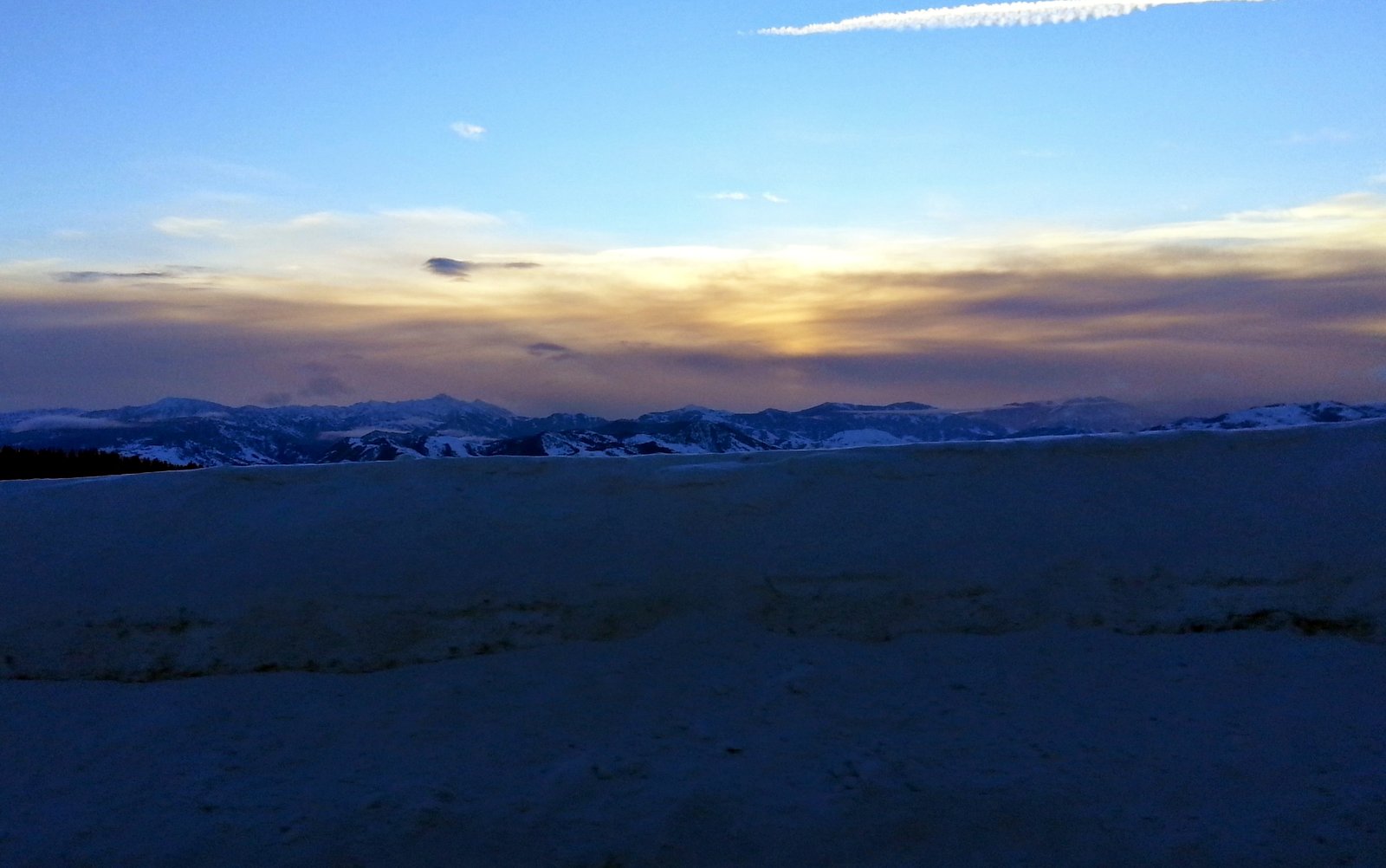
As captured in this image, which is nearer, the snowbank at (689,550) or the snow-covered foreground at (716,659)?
the snow-covered foreground at (716,659)

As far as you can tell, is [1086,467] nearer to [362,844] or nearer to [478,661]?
[478,661]

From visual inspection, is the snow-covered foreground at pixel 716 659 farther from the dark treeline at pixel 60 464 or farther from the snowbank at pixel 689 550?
the dark treeline at pixel 60 464

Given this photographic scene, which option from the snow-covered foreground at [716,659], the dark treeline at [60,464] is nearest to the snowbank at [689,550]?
the snow-covered foreground at [716,659]

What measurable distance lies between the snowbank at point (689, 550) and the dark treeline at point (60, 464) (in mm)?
6170

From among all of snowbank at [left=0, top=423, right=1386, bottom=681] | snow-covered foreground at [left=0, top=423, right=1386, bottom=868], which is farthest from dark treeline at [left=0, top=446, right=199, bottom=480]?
snowbank at [left=0, top=423, right=1386, bottom=681]

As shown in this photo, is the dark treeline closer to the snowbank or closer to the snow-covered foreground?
the snow-covered foreground

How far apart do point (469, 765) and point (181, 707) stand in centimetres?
217

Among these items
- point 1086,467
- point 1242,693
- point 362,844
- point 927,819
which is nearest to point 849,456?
point 1086,467

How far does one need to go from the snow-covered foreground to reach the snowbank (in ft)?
0.09

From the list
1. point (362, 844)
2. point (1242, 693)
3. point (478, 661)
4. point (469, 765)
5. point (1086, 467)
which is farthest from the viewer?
point (1086, 467)

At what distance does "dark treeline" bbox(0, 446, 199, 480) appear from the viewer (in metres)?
14.7

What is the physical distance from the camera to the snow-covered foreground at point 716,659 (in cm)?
543

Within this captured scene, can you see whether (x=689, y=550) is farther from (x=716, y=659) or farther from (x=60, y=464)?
(x=60, y=464)

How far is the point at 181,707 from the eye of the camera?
6805 mm
